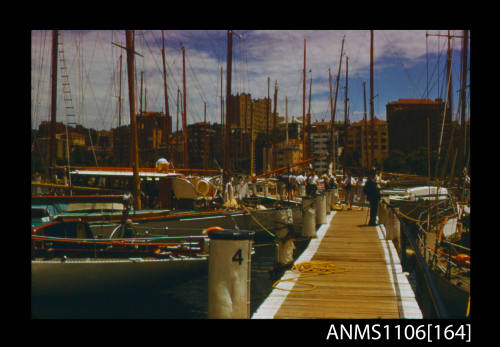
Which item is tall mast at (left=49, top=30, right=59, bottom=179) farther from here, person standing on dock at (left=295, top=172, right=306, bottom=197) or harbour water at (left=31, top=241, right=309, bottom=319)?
person standing on dock at (left=295, top=172, right=306, bottom=197)

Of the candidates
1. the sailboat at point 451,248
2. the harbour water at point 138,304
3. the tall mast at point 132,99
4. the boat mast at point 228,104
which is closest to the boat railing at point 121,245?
the harbour water at point 138,304

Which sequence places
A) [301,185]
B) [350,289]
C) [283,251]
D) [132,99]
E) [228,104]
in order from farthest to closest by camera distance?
1. [301,185]
2. [228,104]
3. [132,99]
4. [283,251]
5. [350,289]

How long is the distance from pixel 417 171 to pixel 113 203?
71867mm

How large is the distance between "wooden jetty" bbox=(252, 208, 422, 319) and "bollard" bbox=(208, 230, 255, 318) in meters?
1.33

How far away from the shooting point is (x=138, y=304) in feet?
38.9

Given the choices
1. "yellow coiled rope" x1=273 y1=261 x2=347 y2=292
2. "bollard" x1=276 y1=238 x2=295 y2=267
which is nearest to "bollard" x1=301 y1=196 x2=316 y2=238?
"bollard" x1=276 y1=238 x2=295 y2=267

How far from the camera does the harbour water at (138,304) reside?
11.0 m

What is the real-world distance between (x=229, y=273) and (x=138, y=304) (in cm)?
680

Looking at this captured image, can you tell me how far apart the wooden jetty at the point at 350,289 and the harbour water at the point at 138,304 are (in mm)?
1733

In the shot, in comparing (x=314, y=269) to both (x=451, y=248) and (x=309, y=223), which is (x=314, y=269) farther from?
(x=309, y=223)

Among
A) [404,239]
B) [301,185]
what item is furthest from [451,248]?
[301,185]
